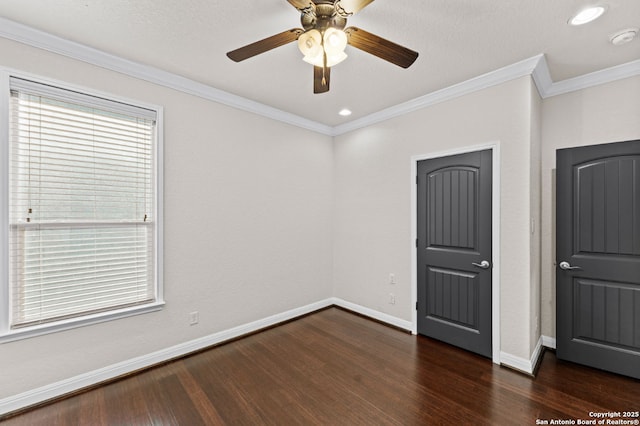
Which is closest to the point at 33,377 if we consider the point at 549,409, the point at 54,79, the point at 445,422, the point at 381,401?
the point at 54,79

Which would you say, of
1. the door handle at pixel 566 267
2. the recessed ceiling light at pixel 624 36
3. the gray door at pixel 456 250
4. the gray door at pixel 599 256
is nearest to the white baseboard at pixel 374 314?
the gray door at pixel 456 250

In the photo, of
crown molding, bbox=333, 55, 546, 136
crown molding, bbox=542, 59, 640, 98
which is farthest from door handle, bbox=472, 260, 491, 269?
crown molding, bbox=542, 59, 640, 98

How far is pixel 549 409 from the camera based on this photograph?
2025mm

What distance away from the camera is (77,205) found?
2.25m

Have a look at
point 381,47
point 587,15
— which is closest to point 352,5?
point 381,47

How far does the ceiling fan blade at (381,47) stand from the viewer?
5.26 ft

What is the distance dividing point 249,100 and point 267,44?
1663 mm

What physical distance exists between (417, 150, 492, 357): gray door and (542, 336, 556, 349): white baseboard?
74 centimetres

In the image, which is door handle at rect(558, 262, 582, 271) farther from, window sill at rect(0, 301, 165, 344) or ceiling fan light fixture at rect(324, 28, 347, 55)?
window sill at rect(0, 301, 165, 344)

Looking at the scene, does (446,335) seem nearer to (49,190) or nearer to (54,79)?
(49,190)

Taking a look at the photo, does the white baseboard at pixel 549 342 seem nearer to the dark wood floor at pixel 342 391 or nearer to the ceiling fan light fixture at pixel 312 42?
the dark wood floor at pixel 342 391

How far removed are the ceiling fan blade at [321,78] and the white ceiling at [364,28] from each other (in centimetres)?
42

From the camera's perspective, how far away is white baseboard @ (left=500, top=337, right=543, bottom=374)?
2.44 m

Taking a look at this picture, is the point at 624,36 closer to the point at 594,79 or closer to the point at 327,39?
the point at 594,79
